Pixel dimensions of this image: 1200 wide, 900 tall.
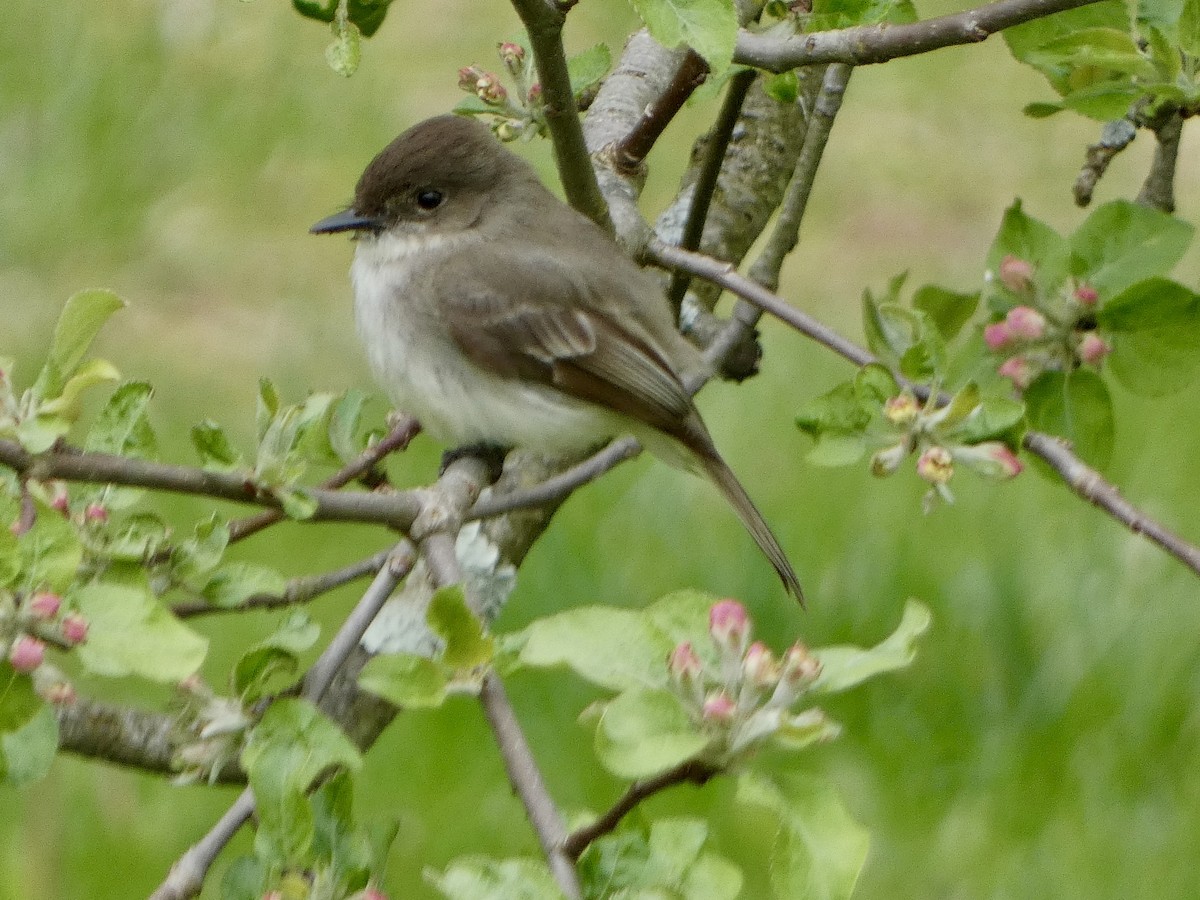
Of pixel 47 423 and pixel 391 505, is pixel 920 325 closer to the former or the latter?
pixel 391 505

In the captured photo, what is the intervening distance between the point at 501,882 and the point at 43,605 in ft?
1.69

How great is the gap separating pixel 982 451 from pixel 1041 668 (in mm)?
2284

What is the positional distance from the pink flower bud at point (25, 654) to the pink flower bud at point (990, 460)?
1240 millimetres

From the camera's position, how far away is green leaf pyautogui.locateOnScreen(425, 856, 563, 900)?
4.84 ft

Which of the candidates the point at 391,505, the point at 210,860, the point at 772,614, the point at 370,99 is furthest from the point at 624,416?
the point at 370,99

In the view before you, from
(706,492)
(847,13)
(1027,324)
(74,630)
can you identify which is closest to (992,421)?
(1027,324)

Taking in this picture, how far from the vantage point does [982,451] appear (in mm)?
2295

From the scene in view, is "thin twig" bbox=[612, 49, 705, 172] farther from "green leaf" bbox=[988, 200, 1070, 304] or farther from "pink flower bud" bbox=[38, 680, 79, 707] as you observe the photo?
"pink flower bud" bbox=[38, 680, 79, 707]

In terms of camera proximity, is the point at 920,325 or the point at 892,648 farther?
the point at 920,325

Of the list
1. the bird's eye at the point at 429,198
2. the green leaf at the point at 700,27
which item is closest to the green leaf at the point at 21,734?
the green leaf at the point at 700,27

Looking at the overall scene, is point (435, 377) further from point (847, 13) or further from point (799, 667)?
point (799, 667)

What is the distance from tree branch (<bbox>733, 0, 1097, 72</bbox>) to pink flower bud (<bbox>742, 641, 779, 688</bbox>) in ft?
3.43

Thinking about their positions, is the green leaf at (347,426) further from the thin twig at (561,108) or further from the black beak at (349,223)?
the black beak at (349,223)

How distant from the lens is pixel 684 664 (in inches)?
61.2
